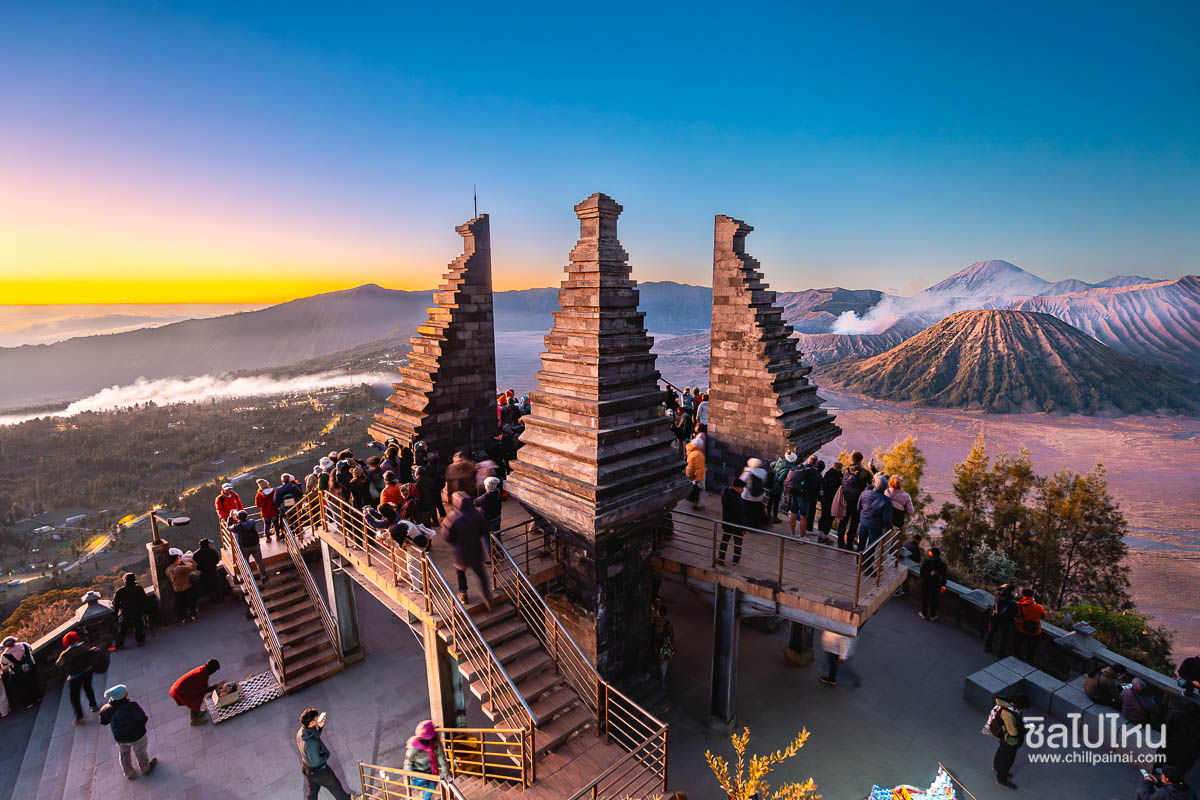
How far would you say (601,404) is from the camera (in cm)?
845

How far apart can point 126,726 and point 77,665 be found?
9.56ft

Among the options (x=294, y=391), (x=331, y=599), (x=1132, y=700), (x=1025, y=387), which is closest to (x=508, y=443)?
(x=331, y=599)

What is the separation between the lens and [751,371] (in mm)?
12969

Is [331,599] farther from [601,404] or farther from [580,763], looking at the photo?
[601,404]

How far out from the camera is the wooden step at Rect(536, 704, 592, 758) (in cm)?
757

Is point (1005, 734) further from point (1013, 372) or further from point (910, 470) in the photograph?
point (1013, 372)

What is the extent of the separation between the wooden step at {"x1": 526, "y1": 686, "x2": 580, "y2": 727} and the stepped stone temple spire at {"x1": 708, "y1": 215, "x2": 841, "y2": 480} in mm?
7000

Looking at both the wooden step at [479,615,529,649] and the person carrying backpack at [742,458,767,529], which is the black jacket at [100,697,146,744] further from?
the person carrying backpack at [742,458,767,529]

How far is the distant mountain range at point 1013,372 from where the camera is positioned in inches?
4373

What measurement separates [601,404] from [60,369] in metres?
161

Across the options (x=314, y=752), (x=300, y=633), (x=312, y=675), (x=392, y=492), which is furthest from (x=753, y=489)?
(x=300, y=633)

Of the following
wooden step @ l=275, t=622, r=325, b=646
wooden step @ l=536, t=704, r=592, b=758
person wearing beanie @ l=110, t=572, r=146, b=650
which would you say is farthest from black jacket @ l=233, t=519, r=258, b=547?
wooden step @ l=536, t=704, r=592, b=758

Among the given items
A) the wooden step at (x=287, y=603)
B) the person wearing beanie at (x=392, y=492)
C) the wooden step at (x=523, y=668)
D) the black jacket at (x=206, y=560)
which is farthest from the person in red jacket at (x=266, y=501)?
the wooden step at (x=523, y=668)

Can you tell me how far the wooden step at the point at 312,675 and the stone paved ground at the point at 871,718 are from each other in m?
7.92
